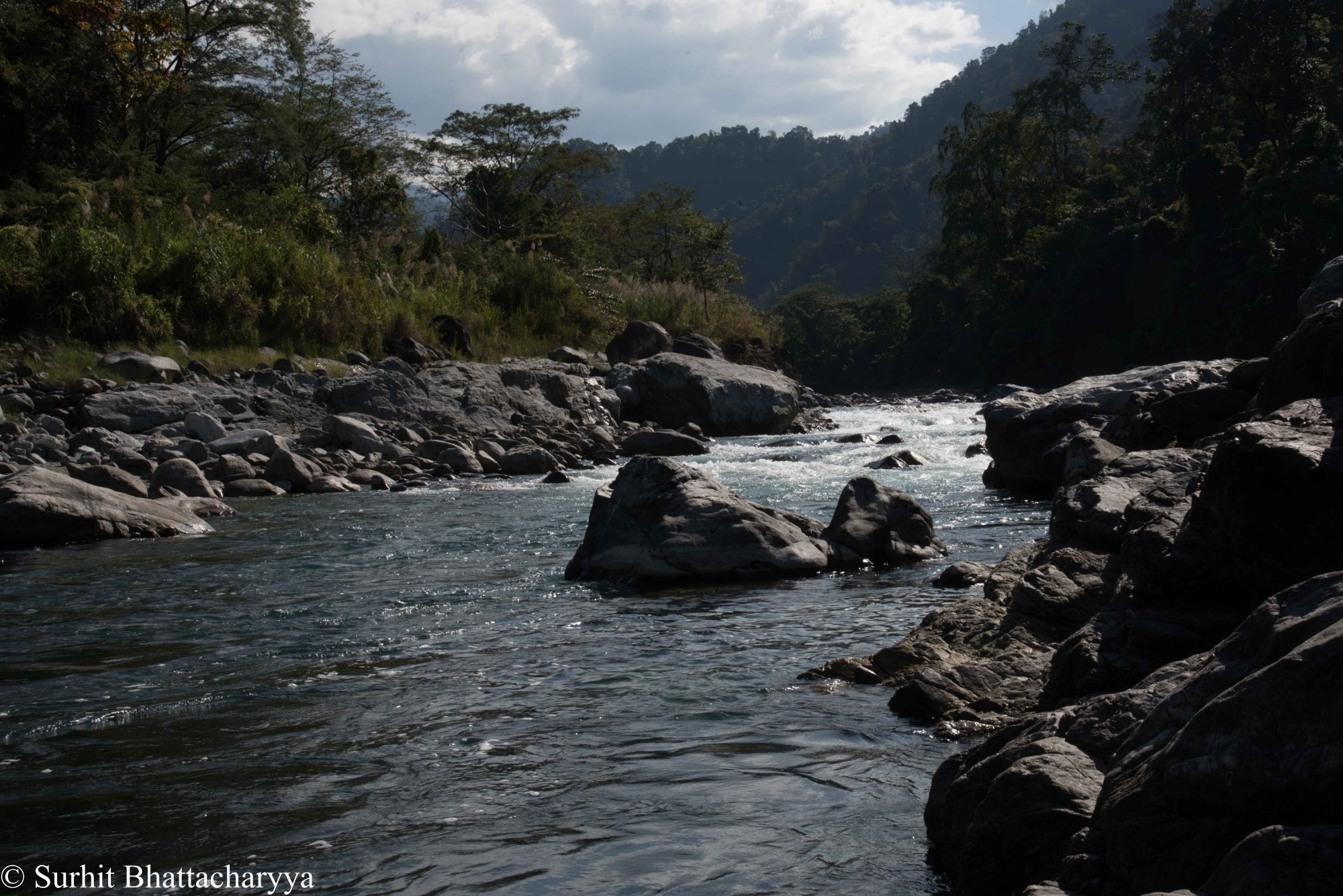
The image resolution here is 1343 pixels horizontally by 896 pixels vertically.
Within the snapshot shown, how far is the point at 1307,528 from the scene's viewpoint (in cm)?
253

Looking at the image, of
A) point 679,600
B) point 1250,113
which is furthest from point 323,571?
point 1250,113

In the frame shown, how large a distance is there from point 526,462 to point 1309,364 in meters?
10.3

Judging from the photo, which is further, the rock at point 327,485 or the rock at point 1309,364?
the rock at point 327,485

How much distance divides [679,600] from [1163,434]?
3324 millimetres

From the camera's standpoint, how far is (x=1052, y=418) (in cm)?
1018

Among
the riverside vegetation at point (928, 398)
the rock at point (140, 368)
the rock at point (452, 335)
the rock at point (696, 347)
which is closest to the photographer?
the riverside vegetation at point (928, 398)

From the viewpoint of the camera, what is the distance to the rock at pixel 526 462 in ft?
42.4

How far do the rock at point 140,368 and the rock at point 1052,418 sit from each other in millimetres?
10324

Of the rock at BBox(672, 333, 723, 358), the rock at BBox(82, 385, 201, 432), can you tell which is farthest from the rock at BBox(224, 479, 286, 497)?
the rock at BBox(672, 333, 723, 358)

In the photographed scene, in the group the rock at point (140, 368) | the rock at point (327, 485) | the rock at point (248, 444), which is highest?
the rock at point (140, 368)

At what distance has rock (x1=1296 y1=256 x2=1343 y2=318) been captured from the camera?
4.64m

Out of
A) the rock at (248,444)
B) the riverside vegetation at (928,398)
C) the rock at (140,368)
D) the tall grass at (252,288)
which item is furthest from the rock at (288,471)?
the tall grass at (252,288)

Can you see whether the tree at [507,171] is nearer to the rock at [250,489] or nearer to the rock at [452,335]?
the rock at [452,335]

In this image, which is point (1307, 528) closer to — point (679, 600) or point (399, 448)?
point (679, 600)
